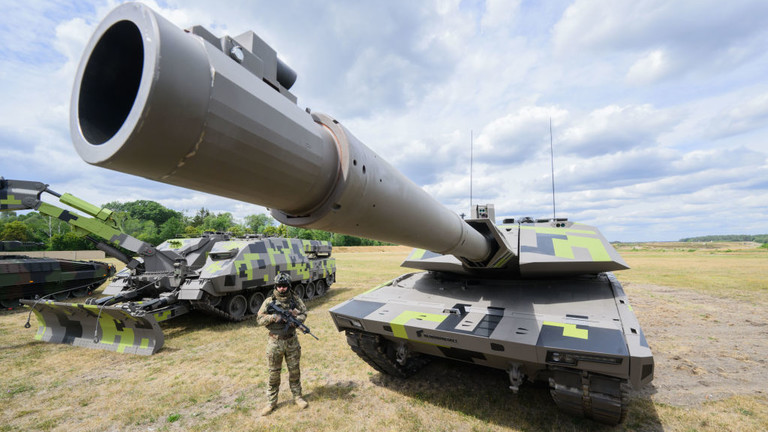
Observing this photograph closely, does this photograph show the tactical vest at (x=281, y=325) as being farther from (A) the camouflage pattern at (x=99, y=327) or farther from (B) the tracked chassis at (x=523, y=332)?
(A) the camouflage pattern at (x=99, y=327)

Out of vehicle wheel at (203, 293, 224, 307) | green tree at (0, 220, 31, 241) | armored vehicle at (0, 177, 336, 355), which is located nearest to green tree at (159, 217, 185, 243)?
green tree at (0, 220, 31, 241)

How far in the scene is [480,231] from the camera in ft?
11.1

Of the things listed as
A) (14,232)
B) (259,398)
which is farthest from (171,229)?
(259,398)

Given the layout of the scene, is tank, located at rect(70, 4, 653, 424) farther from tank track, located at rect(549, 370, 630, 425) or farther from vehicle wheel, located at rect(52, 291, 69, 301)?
vehicle wheel, located at rect(52, 291, 69, 301)

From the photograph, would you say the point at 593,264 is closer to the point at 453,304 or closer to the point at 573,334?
the point at 573,334

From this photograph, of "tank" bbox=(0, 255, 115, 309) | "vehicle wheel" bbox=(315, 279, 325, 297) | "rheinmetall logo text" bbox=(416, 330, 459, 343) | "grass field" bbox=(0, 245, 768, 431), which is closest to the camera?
"rheinmetall logo text" bbox=(416, 330, 459, 343)

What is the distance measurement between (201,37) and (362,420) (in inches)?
153

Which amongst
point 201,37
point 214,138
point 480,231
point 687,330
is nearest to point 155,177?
point 214,138

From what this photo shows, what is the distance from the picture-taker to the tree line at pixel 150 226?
3192 centimetres

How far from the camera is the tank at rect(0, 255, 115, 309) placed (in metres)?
9.28

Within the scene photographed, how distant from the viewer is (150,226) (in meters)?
46.8

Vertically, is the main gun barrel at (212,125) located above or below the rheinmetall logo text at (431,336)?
above

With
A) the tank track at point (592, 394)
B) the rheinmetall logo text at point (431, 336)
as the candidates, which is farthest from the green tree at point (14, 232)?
the tank track at point (592, 394)

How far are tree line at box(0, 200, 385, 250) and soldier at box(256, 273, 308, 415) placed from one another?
30.5 metres
